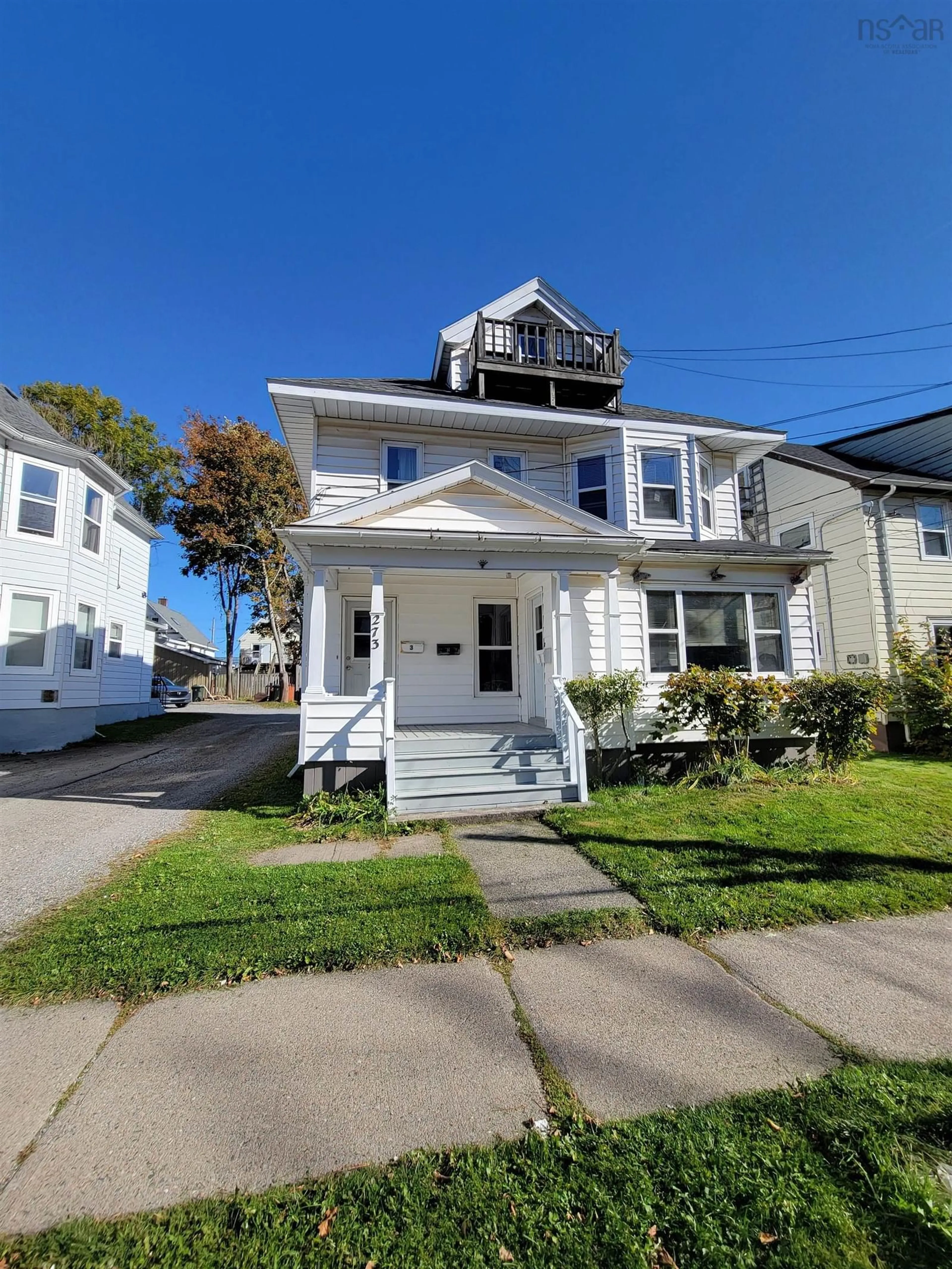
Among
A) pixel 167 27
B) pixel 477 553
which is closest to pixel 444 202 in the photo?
pixel 167 27

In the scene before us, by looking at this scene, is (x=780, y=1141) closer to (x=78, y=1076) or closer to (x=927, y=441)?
(x=78, y=1076)

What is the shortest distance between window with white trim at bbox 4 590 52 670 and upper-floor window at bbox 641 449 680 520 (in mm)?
13897

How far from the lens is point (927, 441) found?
13.8 meters

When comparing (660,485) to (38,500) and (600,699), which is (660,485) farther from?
(38,500)

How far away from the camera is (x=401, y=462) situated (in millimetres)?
9805

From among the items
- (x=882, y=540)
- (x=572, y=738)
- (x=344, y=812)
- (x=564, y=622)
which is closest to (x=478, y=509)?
(x=564, y=622)

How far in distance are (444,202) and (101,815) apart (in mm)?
12938

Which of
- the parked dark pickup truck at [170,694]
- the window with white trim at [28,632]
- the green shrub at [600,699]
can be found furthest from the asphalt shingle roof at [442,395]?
the parked dark pickup truck at [170,694]

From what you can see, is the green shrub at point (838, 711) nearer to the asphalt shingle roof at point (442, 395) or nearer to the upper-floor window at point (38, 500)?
the asphalt shingle roof at point (442, 395)

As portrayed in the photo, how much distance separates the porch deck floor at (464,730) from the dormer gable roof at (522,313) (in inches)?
290

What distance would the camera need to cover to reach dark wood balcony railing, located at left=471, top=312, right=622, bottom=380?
34.7 ft

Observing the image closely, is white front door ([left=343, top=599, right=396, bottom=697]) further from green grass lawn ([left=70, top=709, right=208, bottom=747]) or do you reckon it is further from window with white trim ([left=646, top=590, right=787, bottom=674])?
green grass lawn ([left=70, top=709, right=208, bottom=747])

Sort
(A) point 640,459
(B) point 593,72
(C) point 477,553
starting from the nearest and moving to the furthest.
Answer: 1. (C) point 477,553
2. (B) point 593,72
3. (A) point 640,459

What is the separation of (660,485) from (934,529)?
7.98 metres
